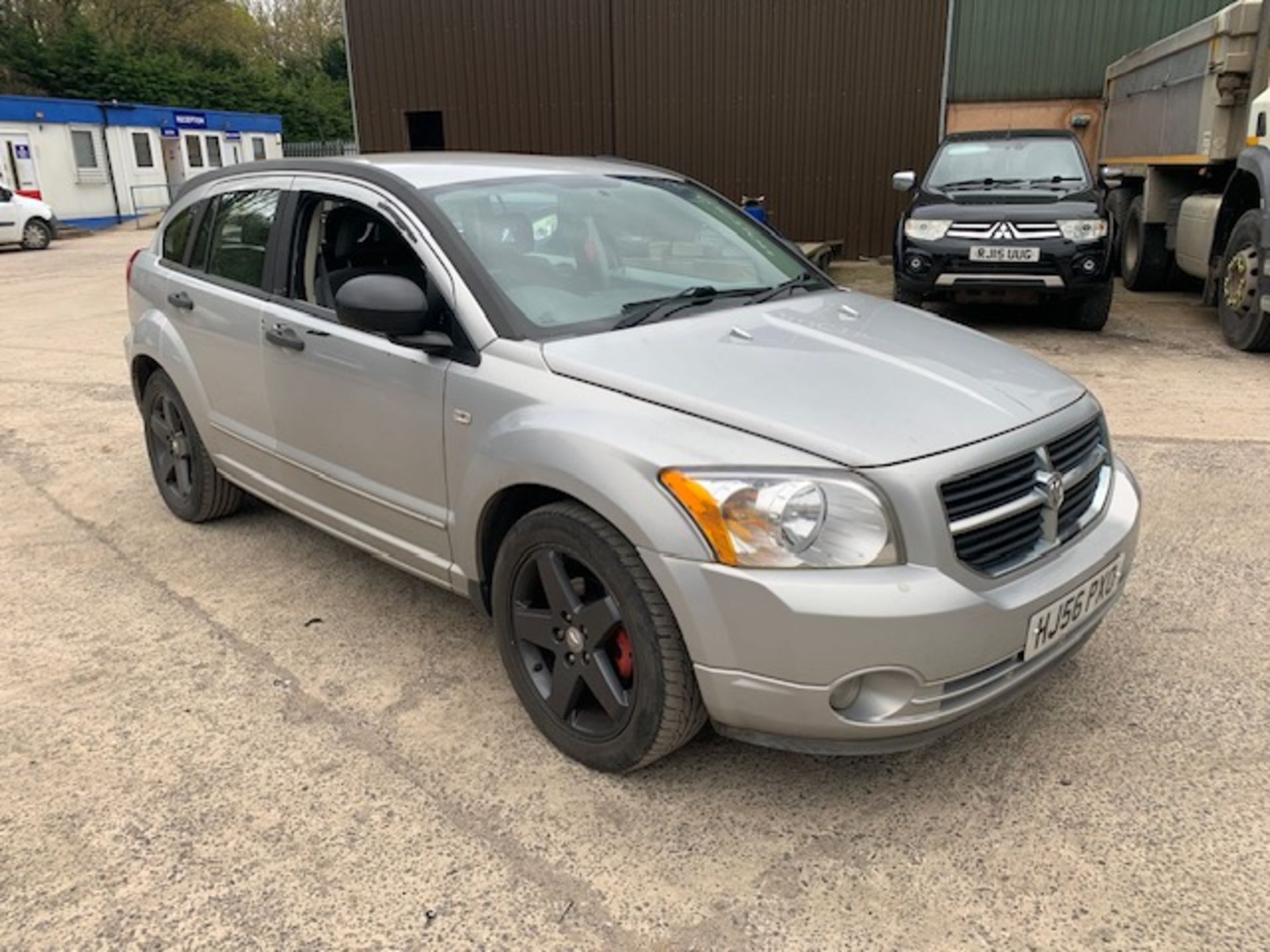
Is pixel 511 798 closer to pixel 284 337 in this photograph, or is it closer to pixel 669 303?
pixel 669 303

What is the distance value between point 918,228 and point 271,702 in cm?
710

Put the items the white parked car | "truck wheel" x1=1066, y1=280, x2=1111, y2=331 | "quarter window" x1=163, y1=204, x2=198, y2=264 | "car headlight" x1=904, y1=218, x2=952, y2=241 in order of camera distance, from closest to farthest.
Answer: "quarter window" x1=163, y1=204, x2=198, y2=264 < "car headlight" x1=904, y1=218, x2=952, y2=241 < "truck wheel" x1=1066, y1=280, x2=1111, y2=331 < the white parked car

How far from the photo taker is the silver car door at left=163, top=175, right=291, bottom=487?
12.6 ft

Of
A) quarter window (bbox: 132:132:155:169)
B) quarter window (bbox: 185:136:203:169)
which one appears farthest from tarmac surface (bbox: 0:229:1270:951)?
quarter window (bbox: 185:136:203:169)

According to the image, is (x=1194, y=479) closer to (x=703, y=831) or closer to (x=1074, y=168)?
(x=703, y=831)

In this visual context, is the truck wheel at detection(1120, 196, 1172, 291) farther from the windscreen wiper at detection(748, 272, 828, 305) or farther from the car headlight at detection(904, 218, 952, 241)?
the windscreen wiper at detection(748, 272, 828, 305)

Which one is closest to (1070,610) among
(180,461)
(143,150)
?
(180,461)

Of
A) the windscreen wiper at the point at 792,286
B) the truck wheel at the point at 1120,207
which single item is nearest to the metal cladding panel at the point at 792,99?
the truck wheel at the point at 1120,207

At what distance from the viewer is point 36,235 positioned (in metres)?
21.9

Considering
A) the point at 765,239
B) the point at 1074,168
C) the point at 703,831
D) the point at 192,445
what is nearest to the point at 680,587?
the point at 703,831

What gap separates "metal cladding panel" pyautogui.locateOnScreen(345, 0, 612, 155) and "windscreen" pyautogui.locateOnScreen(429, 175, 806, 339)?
43.0 feet

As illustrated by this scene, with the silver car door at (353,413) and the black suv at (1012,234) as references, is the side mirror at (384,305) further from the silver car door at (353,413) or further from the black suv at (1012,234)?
the black suv at (1012,234)

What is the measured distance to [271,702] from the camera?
3.14 metres

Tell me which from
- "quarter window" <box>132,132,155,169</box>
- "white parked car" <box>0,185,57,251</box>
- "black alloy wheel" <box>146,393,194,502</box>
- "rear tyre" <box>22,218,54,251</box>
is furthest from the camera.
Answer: "quarter window" <box>132,132,155,169</box>
